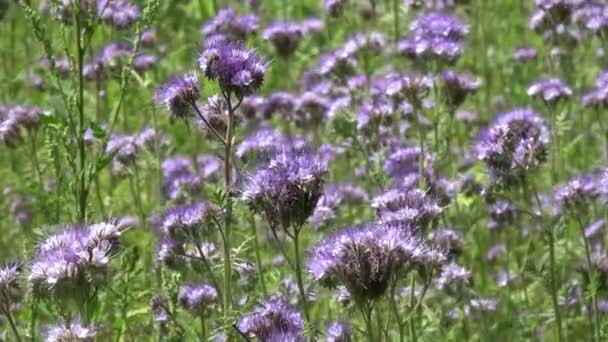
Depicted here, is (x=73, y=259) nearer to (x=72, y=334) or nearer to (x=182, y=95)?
(x=72, y=334)

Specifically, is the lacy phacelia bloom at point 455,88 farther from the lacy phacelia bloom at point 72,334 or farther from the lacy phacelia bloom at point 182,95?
the lacy phacelia bloom at point 72,334

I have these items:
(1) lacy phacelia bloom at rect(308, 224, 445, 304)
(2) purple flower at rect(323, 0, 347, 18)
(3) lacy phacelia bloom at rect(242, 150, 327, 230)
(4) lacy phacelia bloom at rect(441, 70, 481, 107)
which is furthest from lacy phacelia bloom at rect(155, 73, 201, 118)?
(2) purple flower at rect(323, 0, 347, 18)

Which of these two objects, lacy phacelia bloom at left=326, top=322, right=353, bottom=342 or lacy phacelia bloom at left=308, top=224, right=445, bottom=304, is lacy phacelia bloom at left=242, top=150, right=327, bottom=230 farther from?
lacy phacelia bloom at left=326, top=322, right=353, bottom=342

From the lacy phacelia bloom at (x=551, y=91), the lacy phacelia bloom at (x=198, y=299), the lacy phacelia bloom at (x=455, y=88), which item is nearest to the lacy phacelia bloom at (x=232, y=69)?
the lacy phacelia bloom at (x=198, y=299)

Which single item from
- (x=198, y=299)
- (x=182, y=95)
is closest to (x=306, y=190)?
(x=182, y=95)

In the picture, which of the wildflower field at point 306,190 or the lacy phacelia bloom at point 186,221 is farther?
the lacy phacelia bloom at point 186,221
